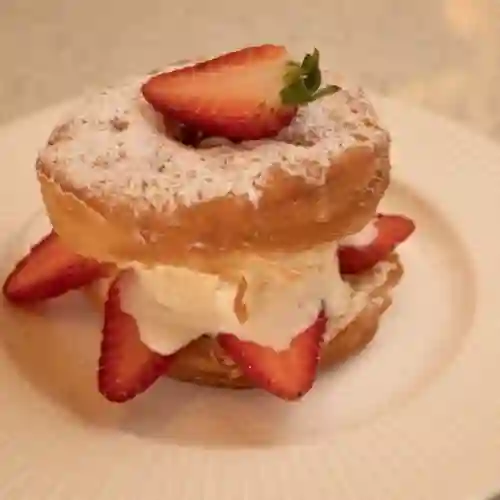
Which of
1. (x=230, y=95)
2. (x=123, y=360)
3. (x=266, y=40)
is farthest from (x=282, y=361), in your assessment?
(x=266, y=40)

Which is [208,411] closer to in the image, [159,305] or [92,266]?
[159,305]

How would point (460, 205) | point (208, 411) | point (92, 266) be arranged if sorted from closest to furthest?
1. point (208, 411)
2. point (92, 266)
3. point (460, 205)

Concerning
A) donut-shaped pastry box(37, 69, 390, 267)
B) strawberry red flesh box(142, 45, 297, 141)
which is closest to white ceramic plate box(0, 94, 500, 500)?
donut-shaped pastry box(37, 69, 390, 267)

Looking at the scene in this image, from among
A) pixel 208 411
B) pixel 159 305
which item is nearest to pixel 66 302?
pixel 159 305

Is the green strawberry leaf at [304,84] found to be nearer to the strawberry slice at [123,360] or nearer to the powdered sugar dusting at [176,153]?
the powdered sugar dusting at [176,153]

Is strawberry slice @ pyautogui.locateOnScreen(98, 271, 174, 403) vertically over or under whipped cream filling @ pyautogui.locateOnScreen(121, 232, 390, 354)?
under

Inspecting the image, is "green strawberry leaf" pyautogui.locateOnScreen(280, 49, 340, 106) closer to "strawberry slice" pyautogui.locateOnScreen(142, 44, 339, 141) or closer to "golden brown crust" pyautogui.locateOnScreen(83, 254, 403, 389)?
"strawberry slice" pyautogui.locateOnScreen(142, 44, 339, 141)
